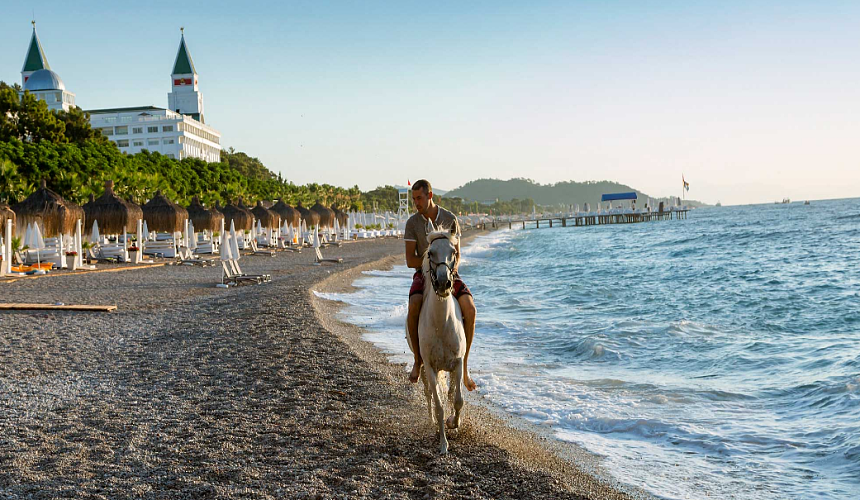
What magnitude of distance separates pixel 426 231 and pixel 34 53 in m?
132

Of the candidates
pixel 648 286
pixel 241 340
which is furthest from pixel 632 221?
pixel 241 340

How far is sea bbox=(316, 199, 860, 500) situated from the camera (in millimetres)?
5812

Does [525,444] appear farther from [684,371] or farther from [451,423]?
[684,371]

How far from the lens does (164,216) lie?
3031cm

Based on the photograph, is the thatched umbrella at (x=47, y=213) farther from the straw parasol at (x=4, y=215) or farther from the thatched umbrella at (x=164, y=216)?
the thatched umbrella at (x=164, y=216)

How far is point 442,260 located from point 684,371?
21.2 ft

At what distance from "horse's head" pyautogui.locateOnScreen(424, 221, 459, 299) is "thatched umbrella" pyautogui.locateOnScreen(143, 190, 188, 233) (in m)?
28.0

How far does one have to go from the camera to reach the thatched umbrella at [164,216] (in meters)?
30.3

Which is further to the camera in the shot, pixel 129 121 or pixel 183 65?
pixel 183 65

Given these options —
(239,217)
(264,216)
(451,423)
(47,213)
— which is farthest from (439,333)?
(264,216)

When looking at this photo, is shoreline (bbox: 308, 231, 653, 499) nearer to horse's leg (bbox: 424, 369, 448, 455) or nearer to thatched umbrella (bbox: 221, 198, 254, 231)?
horse's leg (bbox: 424, 369, 448, 455)

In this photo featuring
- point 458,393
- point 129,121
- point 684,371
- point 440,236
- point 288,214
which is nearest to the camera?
point 440,236

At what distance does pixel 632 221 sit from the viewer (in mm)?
118750

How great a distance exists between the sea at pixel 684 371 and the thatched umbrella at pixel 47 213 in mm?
11332
